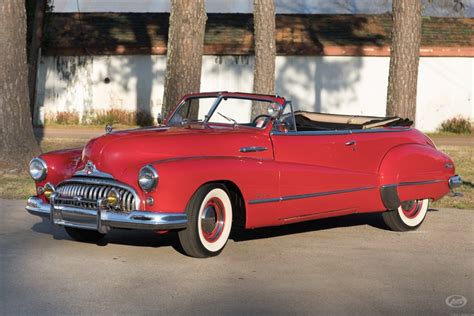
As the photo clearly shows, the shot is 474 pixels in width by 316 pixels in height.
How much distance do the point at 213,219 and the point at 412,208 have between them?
293cm

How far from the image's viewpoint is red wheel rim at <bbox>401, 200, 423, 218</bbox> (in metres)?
10.8

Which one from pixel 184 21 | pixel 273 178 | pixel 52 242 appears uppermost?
pixel 184 21

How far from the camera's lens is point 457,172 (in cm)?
1733

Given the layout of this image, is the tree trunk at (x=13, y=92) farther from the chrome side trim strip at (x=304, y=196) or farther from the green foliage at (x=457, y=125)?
the green foliage at (x=457, y=125)

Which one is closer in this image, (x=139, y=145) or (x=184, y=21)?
(x=139, y=145)

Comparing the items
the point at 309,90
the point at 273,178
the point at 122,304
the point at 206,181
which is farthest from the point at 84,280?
the point at 309,90

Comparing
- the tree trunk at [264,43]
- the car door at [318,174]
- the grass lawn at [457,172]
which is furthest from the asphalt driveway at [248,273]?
the tree trunk at [264,43]

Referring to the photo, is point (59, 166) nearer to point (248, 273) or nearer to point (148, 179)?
point (148, 179)

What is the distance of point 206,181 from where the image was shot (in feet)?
27.8

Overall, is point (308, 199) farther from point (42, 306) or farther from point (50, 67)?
point (50, 67)

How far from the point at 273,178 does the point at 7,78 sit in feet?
25.2

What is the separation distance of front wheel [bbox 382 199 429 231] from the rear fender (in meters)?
0.20

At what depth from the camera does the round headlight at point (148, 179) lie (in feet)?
27.0

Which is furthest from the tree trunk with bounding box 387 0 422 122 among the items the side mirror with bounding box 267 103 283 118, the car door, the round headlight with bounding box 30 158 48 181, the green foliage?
the green foliage
